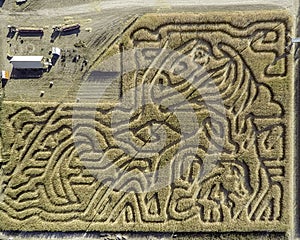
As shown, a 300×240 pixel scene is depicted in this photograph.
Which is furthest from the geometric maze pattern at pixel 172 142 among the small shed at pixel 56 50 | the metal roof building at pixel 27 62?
the small shed at pixel 56 50

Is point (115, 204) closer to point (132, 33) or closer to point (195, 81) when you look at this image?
point (195, 81)

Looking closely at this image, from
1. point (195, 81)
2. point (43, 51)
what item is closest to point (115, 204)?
point (195, 81)

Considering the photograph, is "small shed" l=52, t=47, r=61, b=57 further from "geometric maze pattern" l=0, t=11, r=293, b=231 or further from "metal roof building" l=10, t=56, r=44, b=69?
"geometric maze pattern" l=0, t=11, r=293, b=231

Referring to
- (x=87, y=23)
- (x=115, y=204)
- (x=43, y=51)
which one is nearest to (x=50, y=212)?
(x=115, y=204)

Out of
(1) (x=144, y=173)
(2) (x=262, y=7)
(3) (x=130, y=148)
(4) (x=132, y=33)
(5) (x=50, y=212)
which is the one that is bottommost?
(5) (x=50, y=212)

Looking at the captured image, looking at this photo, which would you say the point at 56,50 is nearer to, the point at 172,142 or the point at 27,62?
the point at 27,62

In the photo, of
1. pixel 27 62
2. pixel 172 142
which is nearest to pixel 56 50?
pixel 27 62

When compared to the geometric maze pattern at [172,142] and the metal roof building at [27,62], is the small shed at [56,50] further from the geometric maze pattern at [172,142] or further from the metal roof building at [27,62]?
the geometric maze pattern at [172,142]

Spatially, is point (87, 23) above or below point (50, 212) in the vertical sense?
above
